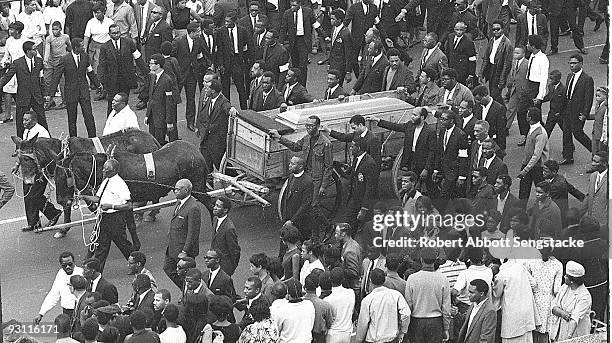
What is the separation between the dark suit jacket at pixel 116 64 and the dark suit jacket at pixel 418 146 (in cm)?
497

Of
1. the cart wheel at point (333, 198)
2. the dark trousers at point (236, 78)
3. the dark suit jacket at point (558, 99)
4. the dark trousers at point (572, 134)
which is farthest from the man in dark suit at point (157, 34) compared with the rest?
the dark trousers at point (572, 134)

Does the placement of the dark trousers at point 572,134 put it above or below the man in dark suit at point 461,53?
below

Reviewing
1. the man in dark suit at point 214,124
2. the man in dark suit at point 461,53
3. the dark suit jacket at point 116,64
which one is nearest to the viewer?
the man in dark suit at point 214,124

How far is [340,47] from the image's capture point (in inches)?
885

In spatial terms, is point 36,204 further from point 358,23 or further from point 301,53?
point 358,23

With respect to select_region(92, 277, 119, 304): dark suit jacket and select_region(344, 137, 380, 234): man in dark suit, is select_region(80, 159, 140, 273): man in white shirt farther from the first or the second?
select_region(344, 137, 380, 234): man in dark suit

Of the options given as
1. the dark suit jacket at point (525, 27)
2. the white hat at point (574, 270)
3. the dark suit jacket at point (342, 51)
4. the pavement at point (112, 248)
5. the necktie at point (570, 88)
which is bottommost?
the pavement at point (112, 248)

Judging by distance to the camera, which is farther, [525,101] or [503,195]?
[525,101]

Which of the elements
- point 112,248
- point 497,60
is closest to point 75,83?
point 112,248

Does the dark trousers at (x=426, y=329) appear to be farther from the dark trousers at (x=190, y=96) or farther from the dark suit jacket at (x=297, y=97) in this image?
the dark trousers at (x=190, y=96)

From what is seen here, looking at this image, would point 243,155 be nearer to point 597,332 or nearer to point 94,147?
point 94,147

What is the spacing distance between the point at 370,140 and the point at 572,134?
3.83m

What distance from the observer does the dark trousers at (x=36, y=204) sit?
1762cm

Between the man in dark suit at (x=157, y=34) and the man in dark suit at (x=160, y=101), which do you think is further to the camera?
the man in dark suit at (x=157, y=34)
